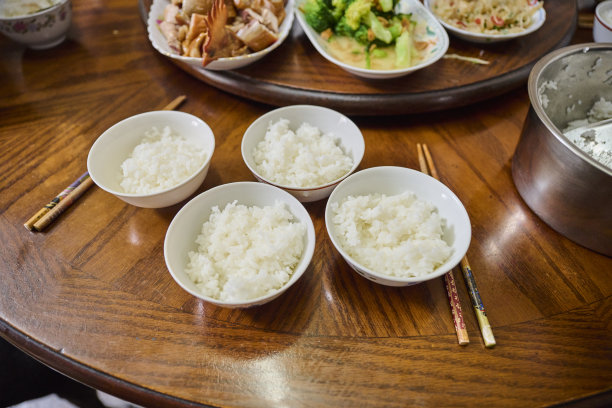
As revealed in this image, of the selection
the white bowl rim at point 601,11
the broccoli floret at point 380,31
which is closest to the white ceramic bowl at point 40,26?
the broccoli floret at point 380,31

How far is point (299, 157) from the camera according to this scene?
157cm

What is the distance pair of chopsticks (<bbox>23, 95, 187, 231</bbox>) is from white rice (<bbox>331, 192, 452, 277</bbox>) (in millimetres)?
1054

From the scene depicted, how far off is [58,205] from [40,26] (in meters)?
1.21

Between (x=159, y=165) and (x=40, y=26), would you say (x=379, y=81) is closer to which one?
(x=159, y=165)

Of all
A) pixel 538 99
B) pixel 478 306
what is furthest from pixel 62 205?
pixel 538 99

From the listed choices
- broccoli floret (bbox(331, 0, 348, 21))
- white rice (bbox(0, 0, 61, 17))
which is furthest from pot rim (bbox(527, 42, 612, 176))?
white rice (bbox(0, 0, 61, 17))

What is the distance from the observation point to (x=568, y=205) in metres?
1.41

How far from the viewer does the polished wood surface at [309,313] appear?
1.15m

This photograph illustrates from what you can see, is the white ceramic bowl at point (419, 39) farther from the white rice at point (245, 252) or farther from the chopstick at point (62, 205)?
the chopstick at point (62, 205)

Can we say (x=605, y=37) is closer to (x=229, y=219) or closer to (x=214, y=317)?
(x=229, y=219)

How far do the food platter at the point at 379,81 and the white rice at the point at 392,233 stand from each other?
25.0 inches

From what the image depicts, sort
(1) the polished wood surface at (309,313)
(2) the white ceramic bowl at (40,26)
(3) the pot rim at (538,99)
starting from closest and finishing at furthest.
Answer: (1) the polished wood surface at (309,313) < (3) the pot rim at (538,99) < (2) the white ceramic bowl at (40,26)

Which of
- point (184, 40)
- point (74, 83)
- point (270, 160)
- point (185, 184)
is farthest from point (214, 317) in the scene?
point (74, 83)

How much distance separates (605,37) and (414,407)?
2222mm
